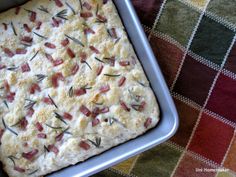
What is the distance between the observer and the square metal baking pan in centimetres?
134

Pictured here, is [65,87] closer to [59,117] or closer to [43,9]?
[59,117]

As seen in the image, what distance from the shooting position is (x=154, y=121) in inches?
55.0

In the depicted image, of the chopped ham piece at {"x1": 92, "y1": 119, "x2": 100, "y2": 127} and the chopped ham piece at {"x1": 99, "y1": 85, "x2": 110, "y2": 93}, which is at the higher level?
the chopped ham piece at {"x1": 99, "y1": 85, "x2": 110, "y2": 93}

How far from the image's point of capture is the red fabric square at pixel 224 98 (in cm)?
155

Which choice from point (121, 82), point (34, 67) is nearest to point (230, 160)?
point (121, 82)

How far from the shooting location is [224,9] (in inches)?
60.1

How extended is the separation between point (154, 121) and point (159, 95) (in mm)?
Result: 99

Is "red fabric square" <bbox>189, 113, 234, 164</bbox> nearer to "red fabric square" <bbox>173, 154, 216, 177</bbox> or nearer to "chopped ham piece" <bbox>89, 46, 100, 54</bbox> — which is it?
"red fabric square" <bbox>173, 154, 216, 177</bbox>

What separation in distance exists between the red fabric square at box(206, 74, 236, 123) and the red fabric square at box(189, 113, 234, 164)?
0.04m

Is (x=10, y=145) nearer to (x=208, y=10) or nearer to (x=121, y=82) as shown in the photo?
(x=121, y=82)

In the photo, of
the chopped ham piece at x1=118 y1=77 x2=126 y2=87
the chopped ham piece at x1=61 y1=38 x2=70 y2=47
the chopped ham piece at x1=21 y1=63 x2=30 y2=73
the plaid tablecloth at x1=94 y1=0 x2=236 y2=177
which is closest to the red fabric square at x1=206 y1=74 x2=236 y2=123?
the plaid tablecloth at x1=94 y1=0 x2=236 y2=177

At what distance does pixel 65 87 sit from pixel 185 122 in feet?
1.70

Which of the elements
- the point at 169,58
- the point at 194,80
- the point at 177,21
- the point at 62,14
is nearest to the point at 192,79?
the point at 194,80

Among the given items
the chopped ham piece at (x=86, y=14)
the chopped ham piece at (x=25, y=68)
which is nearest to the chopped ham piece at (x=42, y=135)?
the chopped ham piece at (x=25, y=68)
